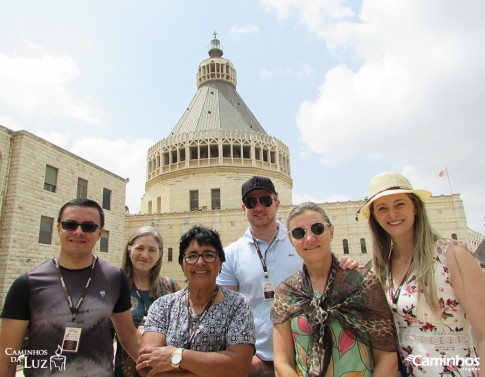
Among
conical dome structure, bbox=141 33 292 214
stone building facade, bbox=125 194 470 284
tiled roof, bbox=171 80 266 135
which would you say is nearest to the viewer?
stone building facade, bbox=125 194 470 284

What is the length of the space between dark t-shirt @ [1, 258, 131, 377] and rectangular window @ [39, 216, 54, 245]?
21.2 m

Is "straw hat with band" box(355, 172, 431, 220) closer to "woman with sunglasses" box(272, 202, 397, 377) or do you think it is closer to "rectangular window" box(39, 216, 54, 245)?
"woman with sunglasses" box(272, 202, 397, 377)

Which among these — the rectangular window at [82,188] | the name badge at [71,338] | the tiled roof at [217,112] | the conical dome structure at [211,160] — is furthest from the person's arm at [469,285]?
the tiled roof at [217,112]

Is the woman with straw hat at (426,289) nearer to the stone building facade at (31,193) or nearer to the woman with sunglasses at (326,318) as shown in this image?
the woman with sunglasses at (326,318)

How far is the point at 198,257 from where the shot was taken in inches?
126

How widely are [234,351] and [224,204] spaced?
35.9m

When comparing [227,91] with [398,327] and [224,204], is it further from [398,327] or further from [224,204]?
[398,327]

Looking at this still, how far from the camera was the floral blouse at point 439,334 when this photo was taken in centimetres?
271

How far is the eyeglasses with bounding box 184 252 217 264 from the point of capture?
3195 mm

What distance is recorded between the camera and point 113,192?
2808 centimetres

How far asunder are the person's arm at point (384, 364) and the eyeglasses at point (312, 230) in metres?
1.08

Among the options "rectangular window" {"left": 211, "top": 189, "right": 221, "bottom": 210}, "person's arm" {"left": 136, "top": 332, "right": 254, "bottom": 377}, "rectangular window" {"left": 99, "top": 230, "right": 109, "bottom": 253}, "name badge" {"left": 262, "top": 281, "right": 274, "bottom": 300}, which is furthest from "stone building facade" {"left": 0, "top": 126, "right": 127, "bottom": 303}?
"person's arm" {"left": 136, "top": 332, "right": 254, "bottom": 377}

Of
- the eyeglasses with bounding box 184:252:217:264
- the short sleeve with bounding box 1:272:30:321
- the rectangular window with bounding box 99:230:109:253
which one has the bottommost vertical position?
the short sleeve with bounding box 1:272:30:321

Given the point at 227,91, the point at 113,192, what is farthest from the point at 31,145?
the point at 227,91
